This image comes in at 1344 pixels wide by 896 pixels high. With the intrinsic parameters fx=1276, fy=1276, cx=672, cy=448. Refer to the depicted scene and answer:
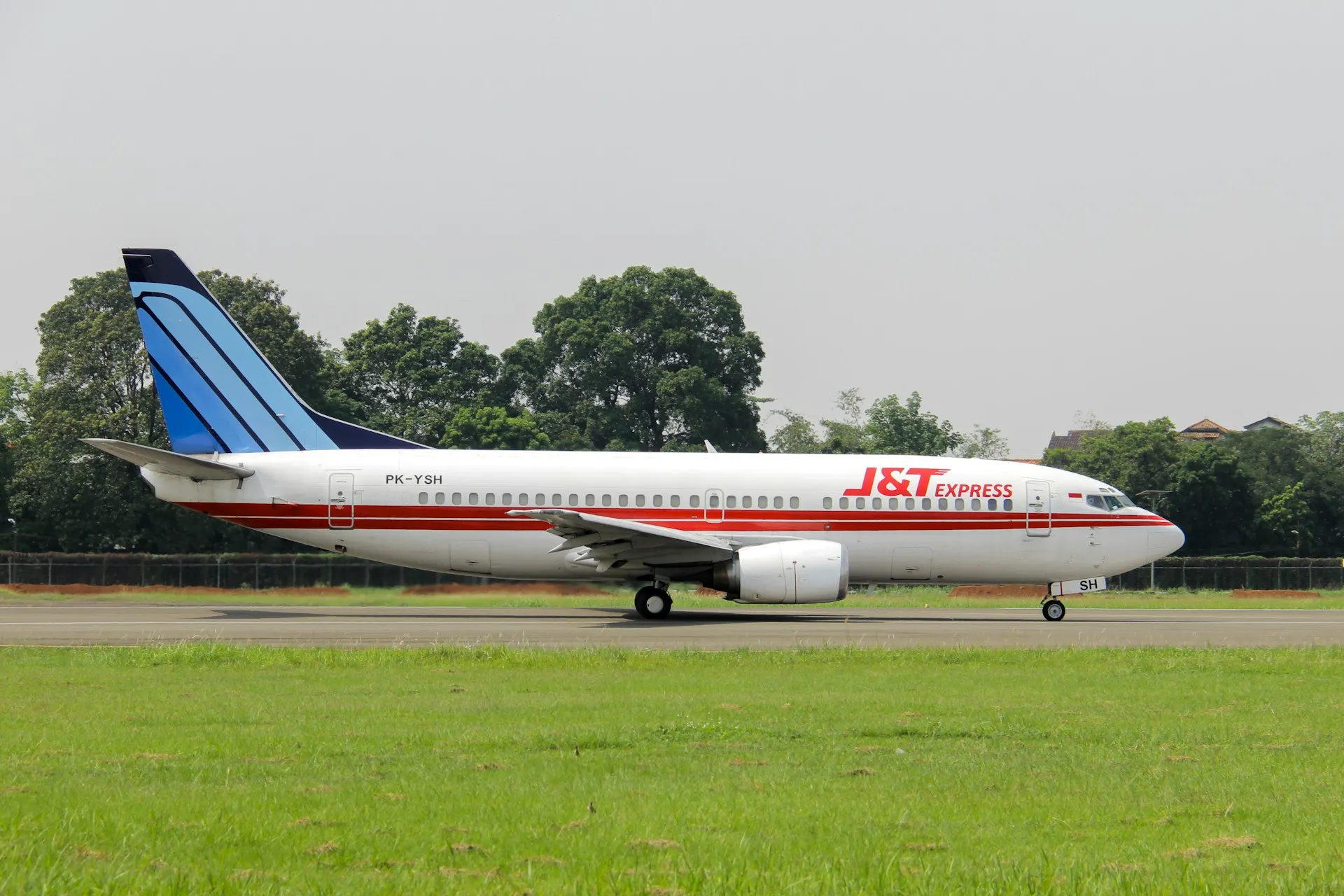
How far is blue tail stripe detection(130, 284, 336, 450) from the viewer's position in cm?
2952

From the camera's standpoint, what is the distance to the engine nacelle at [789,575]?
2605 centimetres

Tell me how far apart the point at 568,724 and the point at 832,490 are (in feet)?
58.8

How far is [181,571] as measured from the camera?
145ft

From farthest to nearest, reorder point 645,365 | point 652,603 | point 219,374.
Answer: point 645,365
point 219,374
point 652,603

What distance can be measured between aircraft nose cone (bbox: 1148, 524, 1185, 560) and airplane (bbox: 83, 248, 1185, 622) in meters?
0.05

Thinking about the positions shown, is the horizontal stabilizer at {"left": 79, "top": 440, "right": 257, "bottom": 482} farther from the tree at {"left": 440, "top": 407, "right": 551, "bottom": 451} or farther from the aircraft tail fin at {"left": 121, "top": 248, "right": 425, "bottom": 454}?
the tree at {"left": 440, "top": 407, "right": 551, "bottom": 451}

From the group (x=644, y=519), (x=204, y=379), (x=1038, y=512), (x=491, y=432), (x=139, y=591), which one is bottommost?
(x=139, y=591)

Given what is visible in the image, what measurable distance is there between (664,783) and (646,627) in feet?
54.3

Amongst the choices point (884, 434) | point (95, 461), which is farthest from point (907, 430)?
point (95, 461)

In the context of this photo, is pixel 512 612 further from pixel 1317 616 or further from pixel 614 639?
pixel 1317 616

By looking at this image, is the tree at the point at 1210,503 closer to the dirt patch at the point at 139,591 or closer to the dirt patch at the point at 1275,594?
the dirt patch at the point at 1275,594

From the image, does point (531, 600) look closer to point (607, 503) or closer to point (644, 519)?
point (607, 503)

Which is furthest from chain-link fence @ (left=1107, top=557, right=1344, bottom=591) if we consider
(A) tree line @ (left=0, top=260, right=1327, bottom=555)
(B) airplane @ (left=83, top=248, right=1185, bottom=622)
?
(B) airplane @ (left=83, top=248, right=1185, bottom=622)

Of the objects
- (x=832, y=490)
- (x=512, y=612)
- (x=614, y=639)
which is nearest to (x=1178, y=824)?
(x=614, y=639)
